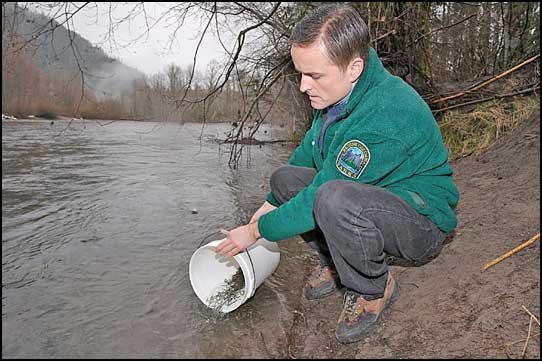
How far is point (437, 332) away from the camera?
1.65 m

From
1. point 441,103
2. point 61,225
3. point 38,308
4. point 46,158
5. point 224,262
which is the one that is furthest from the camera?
point 46,158

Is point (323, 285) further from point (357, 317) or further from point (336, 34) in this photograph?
point (336, 34)

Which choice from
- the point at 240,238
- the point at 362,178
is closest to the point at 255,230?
the point at 240,238

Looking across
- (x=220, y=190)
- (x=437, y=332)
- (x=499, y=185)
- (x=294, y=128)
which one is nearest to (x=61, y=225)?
(x=220, y=190)

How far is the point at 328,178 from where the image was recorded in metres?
1.68

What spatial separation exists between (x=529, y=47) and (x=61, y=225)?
5.32m

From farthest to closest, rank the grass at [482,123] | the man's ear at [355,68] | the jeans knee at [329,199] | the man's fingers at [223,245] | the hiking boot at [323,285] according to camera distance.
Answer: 1. the grass at [482,123]
2. the hiking boot at [323,285]
3. the man's fingers at [223,245]
4. the man's ear at [355,68]
5. the jeans knee at [329,199]

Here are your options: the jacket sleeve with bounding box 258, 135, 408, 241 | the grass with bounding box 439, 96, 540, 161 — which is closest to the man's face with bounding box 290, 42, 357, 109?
the jacket sleeve with bounding box 258, 135, 408, 241

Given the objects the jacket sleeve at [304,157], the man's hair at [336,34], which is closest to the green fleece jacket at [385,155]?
the man's hair at [336,34]

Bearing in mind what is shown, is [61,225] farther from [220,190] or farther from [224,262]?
[220,190]

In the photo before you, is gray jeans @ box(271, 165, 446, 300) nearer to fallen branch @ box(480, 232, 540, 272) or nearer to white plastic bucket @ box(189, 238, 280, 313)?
fallen branch @ box(480, 232, 540, 272)

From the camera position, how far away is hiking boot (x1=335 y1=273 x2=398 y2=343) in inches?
67.9

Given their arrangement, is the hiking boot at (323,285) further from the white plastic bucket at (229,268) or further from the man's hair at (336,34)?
the man's hair at (336,34)

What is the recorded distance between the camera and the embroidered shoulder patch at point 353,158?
62.0 inches
